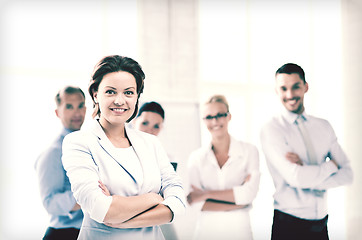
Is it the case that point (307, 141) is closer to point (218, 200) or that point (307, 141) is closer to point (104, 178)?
point (218, 200)

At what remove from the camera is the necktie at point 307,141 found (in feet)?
10.9

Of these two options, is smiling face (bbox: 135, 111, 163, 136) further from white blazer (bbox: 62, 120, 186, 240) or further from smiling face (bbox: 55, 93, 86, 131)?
white blazer (bbox: 62, 120, 186, 240)

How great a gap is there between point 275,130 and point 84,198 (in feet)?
6.16

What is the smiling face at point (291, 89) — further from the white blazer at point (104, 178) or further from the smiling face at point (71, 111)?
the smiling face at point (71, 111)

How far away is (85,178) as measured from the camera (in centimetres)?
200

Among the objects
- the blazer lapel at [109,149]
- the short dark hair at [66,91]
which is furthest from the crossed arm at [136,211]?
the short dark hair at [66,91]

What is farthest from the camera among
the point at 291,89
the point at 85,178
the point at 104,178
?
the point at 291,89

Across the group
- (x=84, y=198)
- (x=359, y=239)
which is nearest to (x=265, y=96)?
(x=359, y=239)

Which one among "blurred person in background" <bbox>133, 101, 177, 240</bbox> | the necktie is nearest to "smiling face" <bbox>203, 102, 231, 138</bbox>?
"blurred person in background" <bbox>133, 101, 177, 240</bbox>

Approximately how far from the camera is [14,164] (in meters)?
3.33

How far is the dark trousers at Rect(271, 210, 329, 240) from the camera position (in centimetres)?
321

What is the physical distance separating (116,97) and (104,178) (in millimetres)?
442

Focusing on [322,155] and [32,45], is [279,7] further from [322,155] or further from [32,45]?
[32,45]

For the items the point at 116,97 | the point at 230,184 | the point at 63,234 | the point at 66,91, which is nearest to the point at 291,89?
the point at 230,184
